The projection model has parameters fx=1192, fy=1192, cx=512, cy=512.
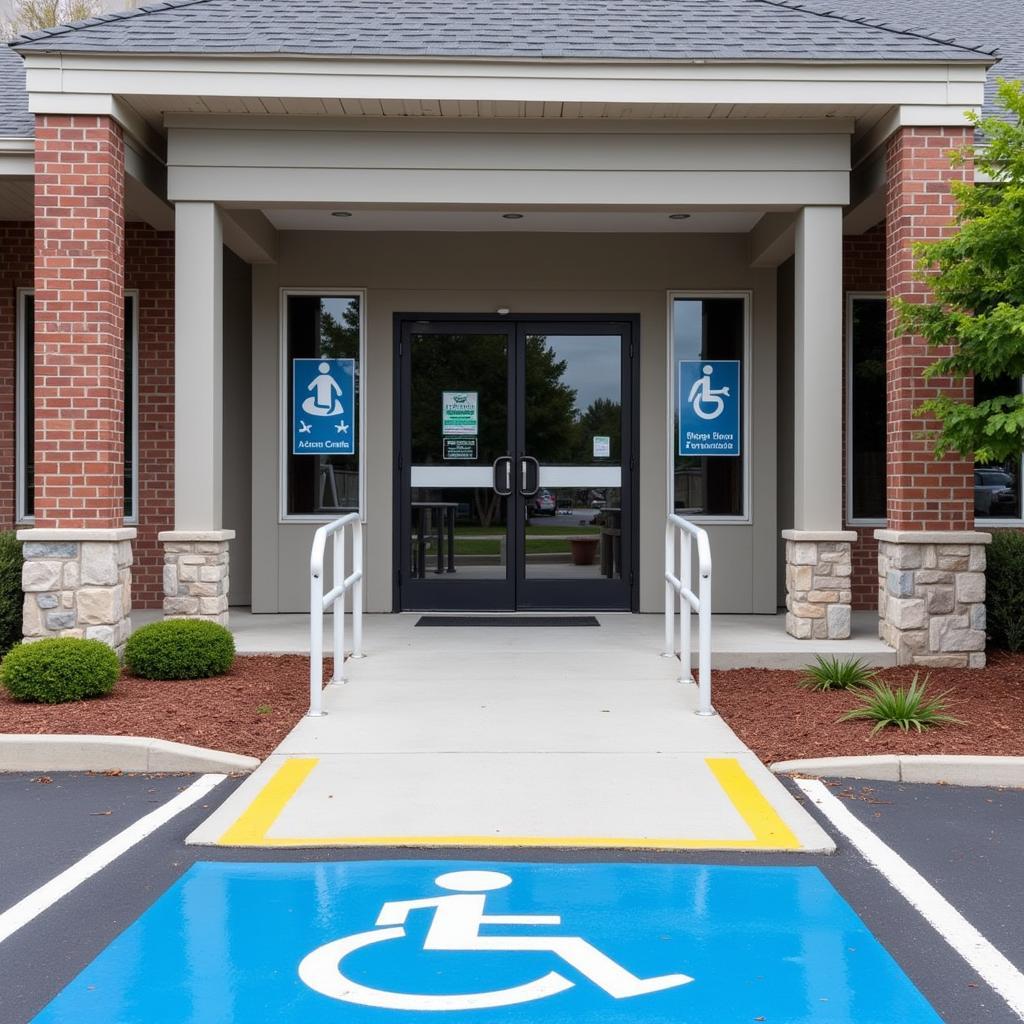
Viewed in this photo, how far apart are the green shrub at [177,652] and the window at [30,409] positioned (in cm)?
365

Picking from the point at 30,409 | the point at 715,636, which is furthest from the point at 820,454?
the point at 30,409

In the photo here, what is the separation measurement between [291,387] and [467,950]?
8.33 metres

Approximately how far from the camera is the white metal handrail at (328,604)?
699 centimetres

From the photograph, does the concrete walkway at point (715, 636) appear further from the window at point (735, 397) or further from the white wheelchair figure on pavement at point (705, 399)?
the white wheelchair figure on pavement at point (705, 399)

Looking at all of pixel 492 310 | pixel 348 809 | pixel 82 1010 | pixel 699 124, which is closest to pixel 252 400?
pixel 492 310

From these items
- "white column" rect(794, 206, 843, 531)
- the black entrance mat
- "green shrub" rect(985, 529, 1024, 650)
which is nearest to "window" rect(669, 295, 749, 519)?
the black entrance mat

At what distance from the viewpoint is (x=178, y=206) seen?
9203mm

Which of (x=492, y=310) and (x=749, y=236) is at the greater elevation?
(x=749, y=236)

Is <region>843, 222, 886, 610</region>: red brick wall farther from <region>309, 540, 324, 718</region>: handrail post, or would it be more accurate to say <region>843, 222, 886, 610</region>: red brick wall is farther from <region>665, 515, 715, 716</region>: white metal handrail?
<region>309, 540, 324, 718</region>: handrail post

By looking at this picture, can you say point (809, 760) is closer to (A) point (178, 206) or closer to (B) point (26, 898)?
(B) point (26, 898)

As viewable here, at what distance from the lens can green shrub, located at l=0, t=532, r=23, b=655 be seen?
898 centimetres

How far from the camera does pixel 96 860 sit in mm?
4863

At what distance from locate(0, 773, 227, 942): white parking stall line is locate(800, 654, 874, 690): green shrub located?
4095 millimetres

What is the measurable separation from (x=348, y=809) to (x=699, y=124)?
6.19m
